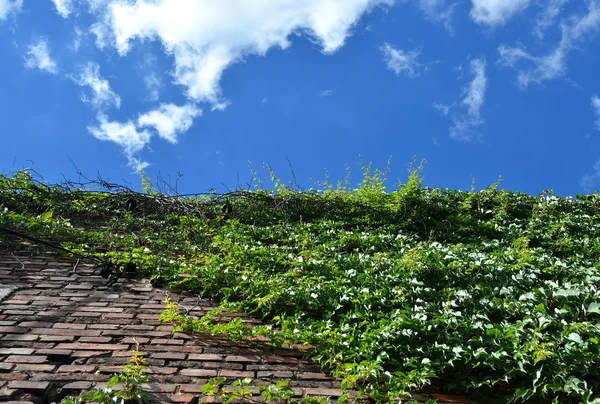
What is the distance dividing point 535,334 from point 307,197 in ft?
14.6

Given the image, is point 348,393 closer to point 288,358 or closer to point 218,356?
point 288,358

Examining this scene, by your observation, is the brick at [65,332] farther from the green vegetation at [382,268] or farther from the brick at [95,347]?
the green vegetation at [382,268]

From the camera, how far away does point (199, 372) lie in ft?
11.7

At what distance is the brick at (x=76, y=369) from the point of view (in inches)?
137

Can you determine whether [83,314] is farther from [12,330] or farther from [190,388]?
[190,388]

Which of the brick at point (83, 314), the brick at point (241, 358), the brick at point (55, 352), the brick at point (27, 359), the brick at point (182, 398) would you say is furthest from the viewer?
the brick at point (83, 314)

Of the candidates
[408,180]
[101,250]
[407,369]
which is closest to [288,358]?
[407,369]

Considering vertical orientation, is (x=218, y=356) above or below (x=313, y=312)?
→ below

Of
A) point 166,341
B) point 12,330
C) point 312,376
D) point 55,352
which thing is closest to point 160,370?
point 166,341

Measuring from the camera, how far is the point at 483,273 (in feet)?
16.6

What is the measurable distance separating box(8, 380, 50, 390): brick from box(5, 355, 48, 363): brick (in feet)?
0.84

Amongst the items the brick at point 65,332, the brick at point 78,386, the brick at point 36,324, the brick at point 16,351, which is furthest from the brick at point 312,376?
the brick at point 36,324

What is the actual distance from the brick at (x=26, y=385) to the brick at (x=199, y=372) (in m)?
0.90

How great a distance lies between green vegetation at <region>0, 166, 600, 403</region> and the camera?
11.7 feet
